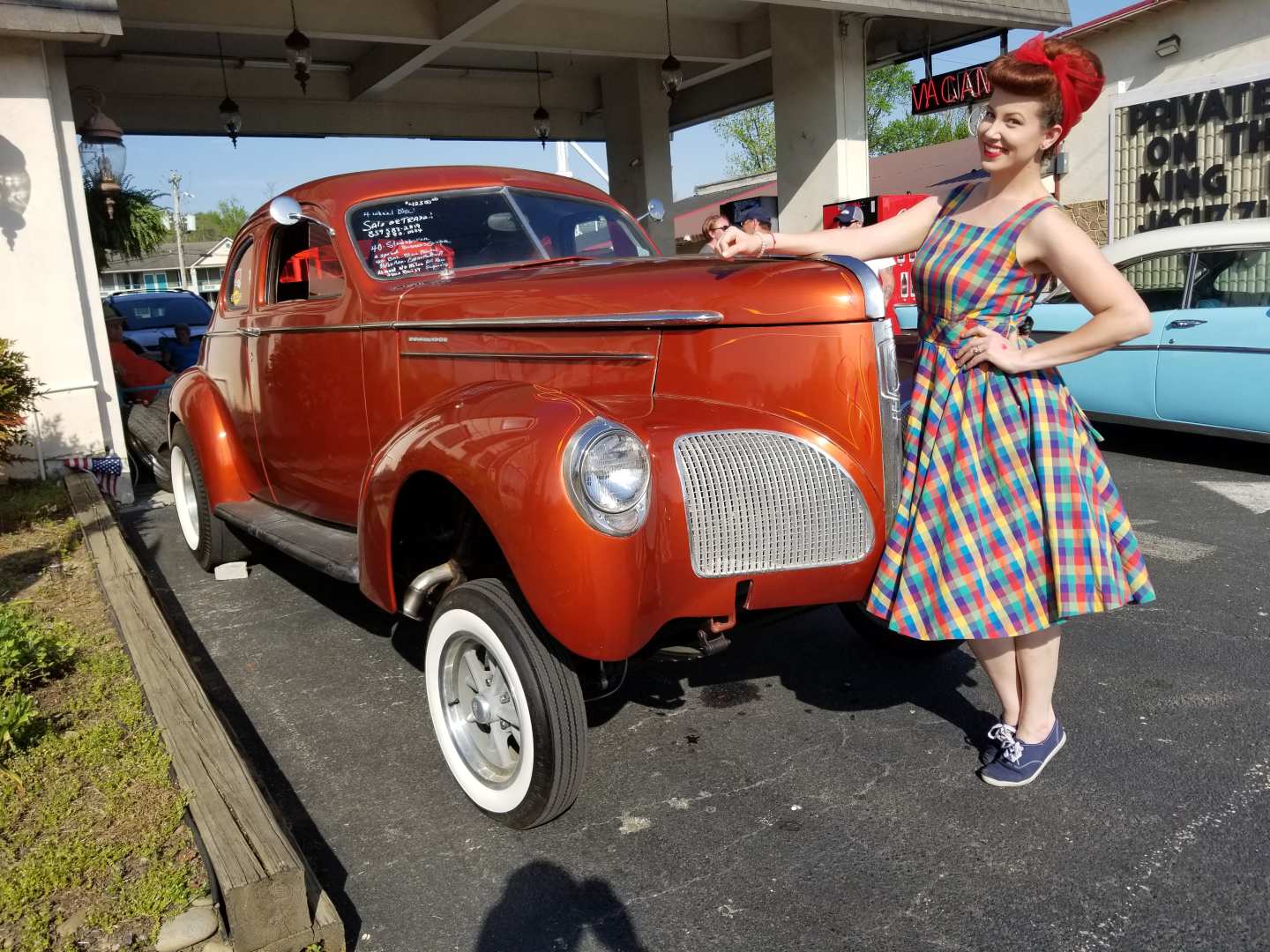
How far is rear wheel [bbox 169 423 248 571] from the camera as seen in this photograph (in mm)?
5039

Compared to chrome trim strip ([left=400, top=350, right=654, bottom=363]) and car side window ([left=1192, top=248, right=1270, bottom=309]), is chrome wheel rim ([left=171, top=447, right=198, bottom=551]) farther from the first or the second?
car side window ([left=1192, top=248, right=1270, bottom=309])

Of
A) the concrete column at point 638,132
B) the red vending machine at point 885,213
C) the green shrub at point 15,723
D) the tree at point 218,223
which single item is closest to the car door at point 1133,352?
the red vending machine at point 885,213

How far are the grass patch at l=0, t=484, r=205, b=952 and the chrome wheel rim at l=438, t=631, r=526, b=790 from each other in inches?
30.1

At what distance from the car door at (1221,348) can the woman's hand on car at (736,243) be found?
4.43 m

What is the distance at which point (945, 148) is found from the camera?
23562mm

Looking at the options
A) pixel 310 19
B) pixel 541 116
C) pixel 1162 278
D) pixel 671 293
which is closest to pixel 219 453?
pixel 671 293

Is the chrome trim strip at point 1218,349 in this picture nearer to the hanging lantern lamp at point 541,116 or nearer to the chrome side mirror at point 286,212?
the chrome side mirror at point 286,212

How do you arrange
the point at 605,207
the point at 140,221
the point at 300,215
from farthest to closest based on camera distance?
the point at 140,221 < the point at 605,207 < the point at 300,215

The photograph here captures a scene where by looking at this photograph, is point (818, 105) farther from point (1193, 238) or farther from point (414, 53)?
point (1193, 238)

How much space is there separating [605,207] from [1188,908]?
3.25 metres

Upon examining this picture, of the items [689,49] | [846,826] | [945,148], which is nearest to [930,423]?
[846,826]

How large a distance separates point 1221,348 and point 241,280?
5700 millimetres

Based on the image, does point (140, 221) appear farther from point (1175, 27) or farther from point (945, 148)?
point (945, 148)

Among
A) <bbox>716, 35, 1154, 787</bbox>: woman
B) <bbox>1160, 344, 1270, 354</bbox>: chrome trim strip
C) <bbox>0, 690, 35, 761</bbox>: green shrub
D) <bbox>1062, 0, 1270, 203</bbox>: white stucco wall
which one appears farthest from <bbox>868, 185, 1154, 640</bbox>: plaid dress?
<bbox>1062, 0, 1270, 203</bbox>: white stucco wall
